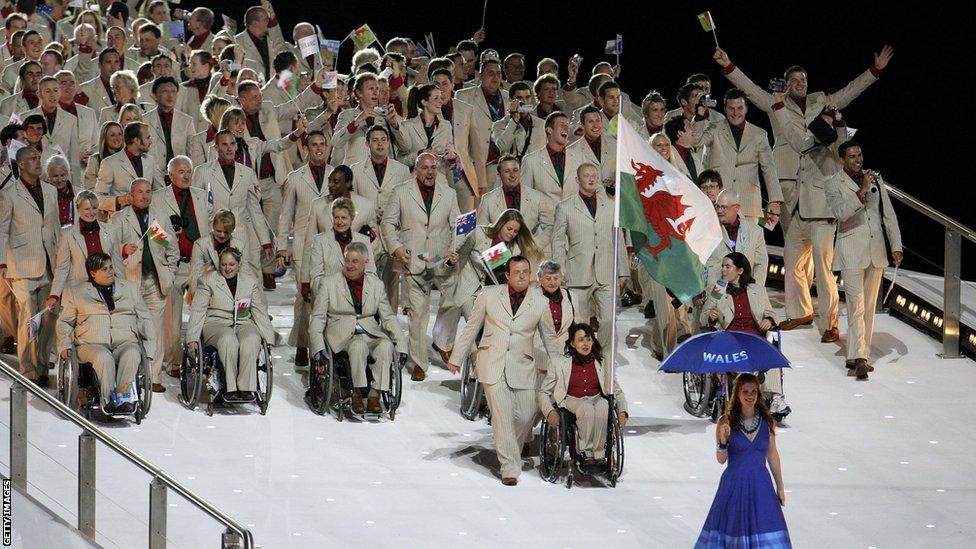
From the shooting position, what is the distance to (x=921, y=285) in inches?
560

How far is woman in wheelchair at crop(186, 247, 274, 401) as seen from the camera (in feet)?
37.5

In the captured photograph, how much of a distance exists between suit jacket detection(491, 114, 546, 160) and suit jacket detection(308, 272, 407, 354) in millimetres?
2596

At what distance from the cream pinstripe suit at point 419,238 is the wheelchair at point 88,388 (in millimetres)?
2061

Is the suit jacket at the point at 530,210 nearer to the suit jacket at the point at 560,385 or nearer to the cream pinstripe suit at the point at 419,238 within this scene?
the cream pinstripe suit at the point at 419,238

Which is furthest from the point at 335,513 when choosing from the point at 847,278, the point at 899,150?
the point at 899,150

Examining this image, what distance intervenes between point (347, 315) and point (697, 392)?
2.45 metres

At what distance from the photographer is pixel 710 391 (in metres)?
11.8

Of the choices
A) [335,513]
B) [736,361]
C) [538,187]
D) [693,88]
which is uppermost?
[693,88]

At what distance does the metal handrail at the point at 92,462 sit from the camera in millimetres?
7727

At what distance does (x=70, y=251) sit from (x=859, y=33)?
8353 mm

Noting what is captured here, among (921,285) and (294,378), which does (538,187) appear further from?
(921,285)

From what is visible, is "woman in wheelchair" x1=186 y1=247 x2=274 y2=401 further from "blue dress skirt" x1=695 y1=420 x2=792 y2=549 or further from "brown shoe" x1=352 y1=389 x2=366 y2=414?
"blue dress skirt" x1=695 y1=420 x2=792 y2=549

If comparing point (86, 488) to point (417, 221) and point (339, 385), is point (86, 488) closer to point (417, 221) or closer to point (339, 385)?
point (339, 385)

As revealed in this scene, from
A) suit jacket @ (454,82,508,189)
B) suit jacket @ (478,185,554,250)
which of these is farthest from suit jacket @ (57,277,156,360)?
suit jacket @ (454,82,508,189)
